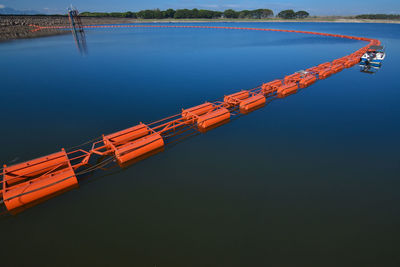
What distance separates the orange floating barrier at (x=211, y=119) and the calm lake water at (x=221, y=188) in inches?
54.5

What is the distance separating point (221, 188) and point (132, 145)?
8989 mm

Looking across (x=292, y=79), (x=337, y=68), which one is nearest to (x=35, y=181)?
(x=292, y=79)

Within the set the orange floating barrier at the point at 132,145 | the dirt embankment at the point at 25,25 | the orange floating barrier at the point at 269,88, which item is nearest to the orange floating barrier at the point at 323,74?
the orange floating barrier at the point at 269,88

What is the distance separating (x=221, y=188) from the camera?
1418 centimetres

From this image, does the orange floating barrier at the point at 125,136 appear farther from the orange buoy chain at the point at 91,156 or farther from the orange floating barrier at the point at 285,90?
the orange floating barrier at the point at 285,90

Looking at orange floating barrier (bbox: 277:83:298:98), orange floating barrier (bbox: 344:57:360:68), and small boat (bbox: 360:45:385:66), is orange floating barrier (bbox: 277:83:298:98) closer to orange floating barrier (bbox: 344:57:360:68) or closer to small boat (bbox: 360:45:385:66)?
orange floating barrier (bbox: 344:57:360:68)

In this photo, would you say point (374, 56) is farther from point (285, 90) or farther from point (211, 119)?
point (211, 119)

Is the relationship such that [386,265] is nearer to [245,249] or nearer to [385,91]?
[245,249]

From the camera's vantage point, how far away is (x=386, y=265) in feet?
31.9

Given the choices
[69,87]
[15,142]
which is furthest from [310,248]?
[69,87]

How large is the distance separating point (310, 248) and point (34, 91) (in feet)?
140

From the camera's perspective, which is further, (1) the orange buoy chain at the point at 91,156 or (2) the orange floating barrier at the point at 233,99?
(2) the orange floating barrier at the point at 233,99

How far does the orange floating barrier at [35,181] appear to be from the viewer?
12086 millimetres

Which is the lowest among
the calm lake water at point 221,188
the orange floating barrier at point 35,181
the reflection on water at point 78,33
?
the calm lake water at point 221,188
